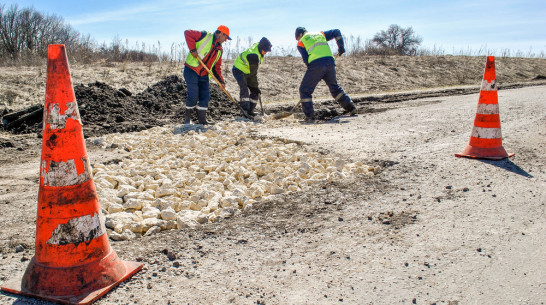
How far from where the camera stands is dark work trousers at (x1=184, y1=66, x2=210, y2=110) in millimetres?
7867

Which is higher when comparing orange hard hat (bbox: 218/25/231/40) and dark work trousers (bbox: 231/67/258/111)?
orange hard hat (bbox: 218/25/231/40)

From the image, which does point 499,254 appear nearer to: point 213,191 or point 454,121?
point 213,191

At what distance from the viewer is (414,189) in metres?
3.76

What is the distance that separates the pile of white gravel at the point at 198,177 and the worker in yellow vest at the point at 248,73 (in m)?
3.18

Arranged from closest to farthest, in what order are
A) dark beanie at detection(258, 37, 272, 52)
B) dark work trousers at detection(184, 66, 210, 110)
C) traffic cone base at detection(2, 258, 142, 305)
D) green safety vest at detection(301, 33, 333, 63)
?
traffic cone base at detection(2, 258, 142, 305), dark work trousers at detection(184, 66, 210, 110), green safety vest at detection(301, 33, 333, 63), dark beanie at detection(258, 37, 272, 52)

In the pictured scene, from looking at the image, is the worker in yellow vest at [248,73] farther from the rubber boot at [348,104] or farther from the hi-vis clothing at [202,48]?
the rubber boot at [348,104]

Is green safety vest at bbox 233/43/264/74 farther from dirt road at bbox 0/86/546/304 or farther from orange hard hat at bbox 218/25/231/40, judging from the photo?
dirt road at bbox 0/86/546/304

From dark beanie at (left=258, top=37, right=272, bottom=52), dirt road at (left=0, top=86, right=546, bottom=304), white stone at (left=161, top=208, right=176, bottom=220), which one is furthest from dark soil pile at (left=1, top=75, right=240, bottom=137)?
white stone at (left=161, top=208, right=176, bottom=220)

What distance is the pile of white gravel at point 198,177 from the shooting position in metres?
3.20

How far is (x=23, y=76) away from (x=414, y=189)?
35.6 ft

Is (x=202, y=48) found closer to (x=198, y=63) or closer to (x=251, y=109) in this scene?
(x=198, y=63)

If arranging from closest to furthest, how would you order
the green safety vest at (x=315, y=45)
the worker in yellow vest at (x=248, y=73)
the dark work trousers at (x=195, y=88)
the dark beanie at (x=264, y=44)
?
the dark work trousers at (x=195, y=88)
the green safety vest at (x=315, y=45)
the dark beanie at (x=264, y=44)
the worker in yellow vest at (x=248, y=73)

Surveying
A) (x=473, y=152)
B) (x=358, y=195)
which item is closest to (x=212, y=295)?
(x=358, y=195)

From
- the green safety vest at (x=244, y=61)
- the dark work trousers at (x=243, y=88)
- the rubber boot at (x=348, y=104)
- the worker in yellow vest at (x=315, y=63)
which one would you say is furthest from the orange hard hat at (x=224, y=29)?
the rubber boot at (x=348, y=104)
